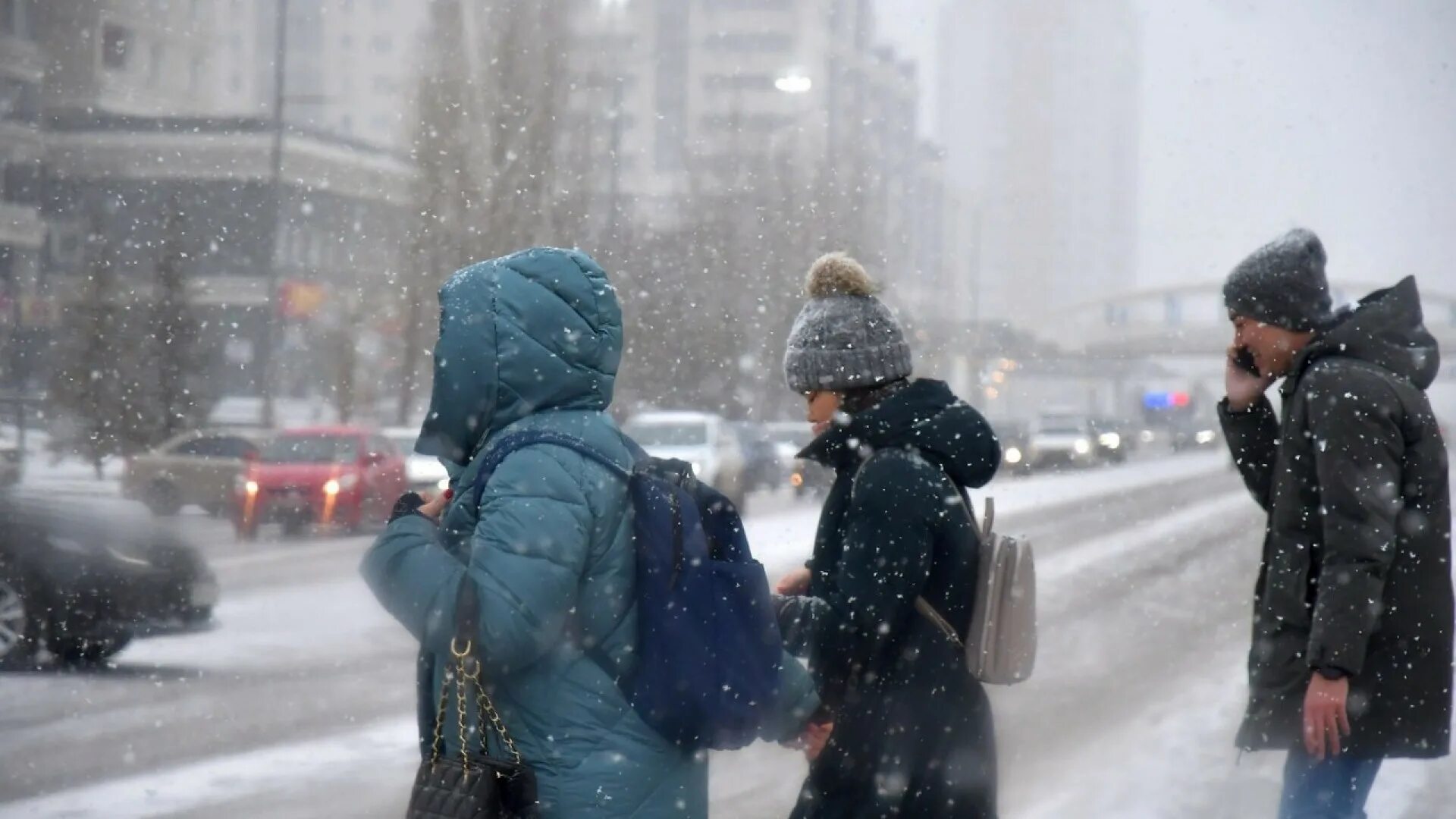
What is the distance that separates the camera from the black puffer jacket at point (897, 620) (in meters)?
2.59

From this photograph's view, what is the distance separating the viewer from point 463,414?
2191 mm

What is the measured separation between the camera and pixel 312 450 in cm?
2041

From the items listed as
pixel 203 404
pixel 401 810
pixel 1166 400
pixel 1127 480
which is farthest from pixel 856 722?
pixel 203 404

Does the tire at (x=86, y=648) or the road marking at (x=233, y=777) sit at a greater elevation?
the road marking at (x=233, y=777)

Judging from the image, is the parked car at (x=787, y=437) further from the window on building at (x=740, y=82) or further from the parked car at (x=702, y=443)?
the window on building at (x=740, y=82)

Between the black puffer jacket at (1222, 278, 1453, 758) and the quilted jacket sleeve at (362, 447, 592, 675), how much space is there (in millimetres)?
1459

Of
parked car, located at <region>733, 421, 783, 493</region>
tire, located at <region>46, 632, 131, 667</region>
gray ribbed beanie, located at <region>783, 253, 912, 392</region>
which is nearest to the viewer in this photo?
gray ribbed beanie, located at <region>783, 253, 912, 392</region>

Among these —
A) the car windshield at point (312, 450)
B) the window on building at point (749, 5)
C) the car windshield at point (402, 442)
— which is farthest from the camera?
the window on building at point (749, 5)

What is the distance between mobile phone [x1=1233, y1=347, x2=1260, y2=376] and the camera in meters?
3.23

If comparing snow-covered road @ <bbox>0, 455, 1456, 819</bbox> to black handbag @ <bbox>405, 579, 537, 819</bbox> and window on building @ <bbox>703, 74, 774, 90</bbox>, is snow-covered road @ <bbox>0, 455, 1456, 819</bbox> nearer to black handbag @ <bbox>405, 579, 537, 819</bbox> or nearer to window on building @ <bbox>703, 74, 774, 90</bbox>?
black handbag @ <bbox>405, 579, 537, 819</bbox>

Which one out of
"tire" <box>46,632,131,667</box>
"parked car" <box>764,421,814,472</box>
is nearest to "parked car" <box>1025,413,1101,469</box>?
"parked car" <box>764,421,814,472</box>

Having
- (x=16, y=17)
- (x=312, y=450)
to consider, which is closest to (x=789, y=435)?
(x=312, y=450)

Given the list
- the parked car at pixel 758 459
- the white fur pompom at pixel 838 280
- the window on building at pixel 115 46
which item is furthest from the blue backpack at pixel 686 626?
the window on building at pixel 115 46

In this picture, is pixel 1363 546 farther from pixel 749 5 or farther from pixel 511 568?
pixel 749 5
